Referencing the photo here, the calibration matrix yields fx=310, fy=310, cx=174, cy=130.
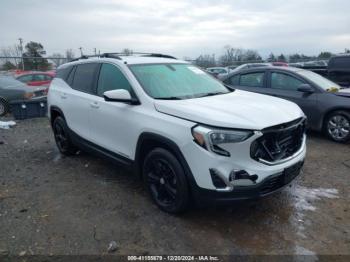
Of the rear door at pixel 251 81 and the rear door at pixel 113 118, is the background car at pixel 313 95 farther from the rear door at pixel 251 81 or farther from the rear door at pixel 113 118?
the rear door at pixel 113 118

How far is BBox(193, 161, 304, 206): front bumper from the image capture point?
3010 mm

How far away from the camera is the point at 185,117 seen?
3.22 metres

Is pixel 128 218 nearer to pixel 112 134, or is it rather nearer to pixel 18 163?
pixel 112 134

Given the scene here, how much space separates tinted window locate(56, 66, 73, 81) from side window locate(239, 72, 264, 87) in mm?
4324

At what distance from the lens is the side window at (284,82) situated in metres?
7.00

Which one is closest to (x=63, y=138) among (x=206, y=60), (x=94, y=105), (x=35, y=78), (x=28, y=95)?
(x=94, y=105)

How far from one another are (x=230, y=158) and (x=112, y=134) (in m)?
1.87

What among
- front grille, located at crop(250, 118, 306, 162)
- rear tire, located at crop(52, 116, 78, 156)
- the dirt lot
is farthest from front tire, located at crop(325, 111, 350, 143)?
rear tire, located at crop(52, 116, 78, 156)

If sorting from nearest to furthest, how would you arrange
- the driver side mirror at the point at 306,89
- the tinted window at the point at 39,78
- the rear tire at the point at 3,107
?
1. the driver side mirror at the point at 306,89
2. the rear tire at the point at 3,107
3. the tinted window at the point at 39,78

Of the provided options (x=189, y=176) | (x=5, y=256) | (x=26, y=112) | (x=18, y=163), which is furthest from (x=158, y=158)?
(x=26, y=112)

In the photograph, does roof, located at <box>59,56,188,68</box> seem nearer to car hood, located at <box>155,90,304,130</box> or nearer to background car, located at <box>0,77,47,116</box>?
car hood, located at <box>155,90,304,130</box>

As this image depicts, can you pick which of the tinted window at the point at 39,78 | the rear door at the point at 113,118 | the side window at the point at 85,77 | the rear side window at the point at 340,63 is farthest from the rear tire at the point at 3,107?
the rear side window at the point at 340,63

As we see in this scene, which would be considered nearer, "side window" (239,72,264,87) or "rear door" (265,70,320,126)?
"rear door" (265,70,320,126)

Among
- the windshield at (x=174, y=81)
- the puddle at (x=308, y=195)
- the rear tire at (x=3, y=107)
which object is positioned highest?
Answer: the windshield at (x=174, y=81)
